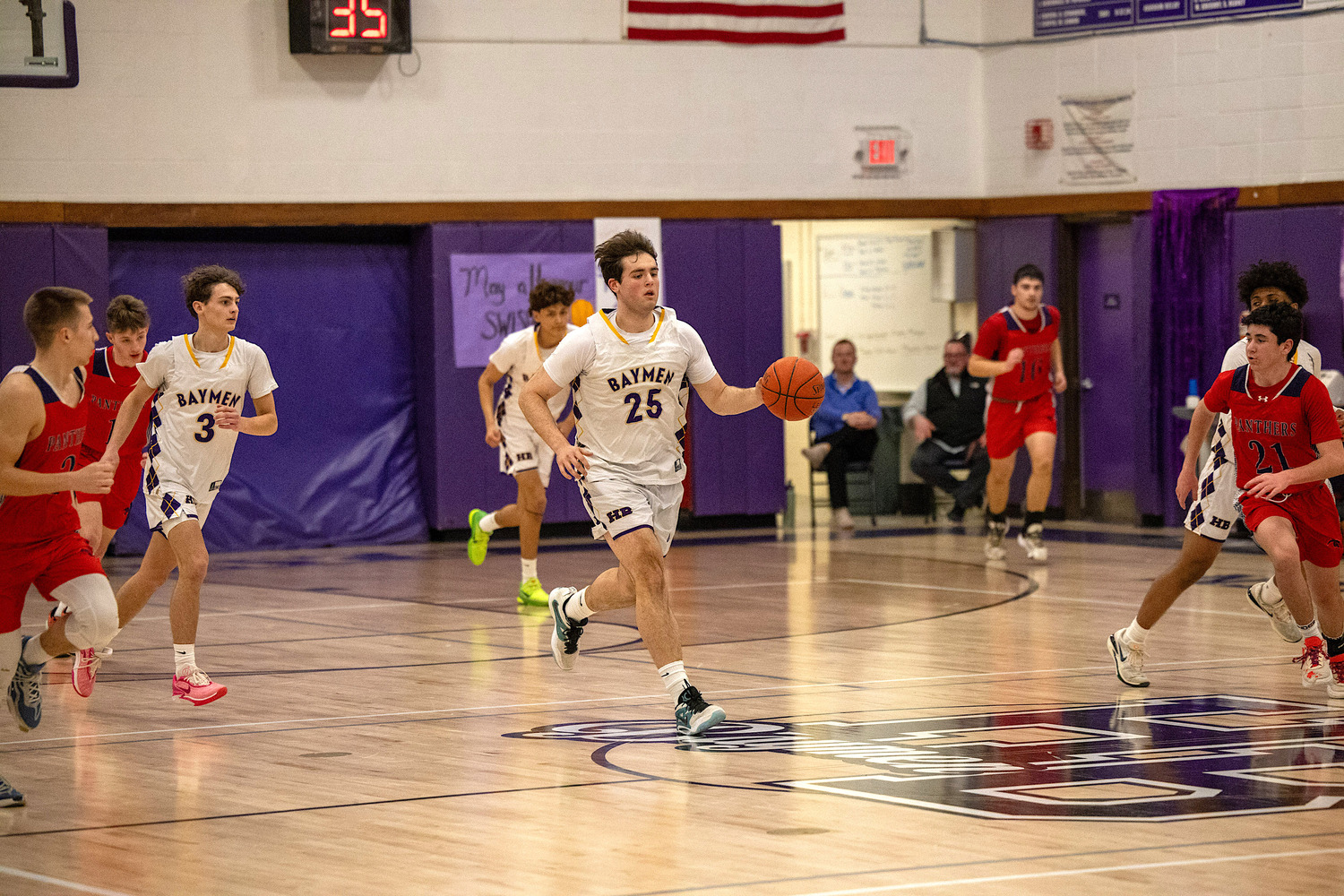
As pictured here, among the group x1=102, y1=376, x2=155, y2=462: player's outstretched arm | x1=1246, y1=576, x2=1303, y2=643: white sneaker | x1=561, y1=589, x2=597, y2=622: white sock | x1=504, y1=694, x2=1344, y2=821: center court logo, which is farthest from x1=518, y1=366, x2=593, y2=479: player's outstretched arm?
x1=1246, y1=576, x2=1303, y2=643: white sneaker

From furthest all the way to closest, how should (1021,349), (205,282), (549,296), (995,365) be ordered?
(1021,349) → (995,365) → (549,296) → (205,282)

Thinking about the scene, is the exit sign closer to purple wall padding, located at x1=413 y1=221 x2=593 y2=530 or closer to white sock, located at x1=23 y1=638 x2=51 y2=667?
purple wall padding, located at x1=413 y1=221 x2=593 y2=530

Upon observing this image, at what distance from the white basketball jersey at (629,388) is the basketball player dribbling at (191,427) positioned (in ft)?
4.70

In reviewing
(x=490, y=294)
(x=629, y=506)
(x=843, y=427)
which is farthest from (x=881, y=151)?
(x=629, y=506)

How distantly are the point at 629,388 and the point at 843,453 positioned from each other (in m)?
8.31

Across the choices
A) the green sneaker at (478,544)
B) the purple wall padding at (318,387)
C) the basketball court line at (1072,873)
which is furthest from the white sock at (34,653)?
the purple wall padding at (318,387)

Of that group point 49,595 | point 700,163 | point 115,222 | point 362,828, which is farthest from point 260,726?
point 700,163

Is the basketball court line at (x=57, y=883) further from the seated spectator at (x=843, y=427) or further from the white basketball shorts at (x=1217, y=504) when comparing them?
the seated spectator at (x=843, y=427)

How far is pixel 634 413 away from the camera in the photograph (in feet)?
21.2

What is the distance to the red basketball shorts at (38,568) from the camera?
549 cm

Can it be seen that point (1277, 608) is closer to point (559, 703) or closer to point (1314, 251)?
point (559, 703)

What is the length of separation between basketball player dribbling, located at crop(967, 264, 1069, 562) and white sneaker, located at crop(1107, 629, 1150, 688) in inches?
182

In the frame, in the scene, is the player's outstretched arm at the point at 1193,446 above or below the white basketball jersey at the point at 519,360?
below

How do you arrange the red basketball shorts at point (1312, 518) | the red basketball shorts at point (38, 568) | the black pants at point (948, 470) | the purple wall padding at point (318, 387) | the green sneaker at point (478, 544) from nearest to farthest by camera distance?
the red basketball shorts at point (38, 568)
the red basketball shorts at point (1312, 518)
the green sneaker at point (478, 544)
the purple wall padding at point (318, 387)
the black pants at point (948, 470)
